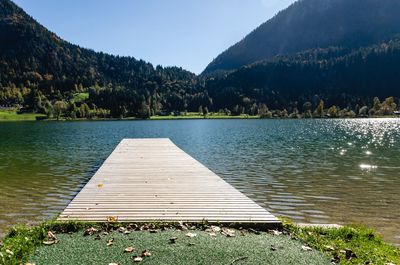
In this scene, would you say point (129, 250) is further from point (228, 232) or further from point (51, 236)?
point (228, 232)

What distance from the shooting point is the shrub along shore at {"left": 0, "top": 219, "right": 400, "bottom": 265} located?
8.34 metres

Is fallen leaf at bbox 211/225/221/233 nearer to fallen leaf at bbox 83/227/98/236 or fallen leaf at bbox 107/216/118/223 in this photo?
fallen leaf at bbox 107/216/118/223

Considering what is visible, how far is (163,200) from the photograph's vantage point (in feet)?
44.5

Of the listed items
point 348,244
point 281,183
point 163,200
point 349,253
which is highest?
point 163,200

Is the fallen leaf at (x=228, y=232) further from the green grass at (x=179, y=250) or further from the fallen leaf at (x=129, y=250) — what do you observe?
the fallen leaf at (x=129, y=250)

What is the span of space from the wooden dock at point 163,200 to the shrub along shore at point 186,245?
28.0 inches

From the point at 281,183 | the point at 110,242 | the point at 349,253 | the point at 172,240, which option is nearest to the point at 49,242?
the point at 110,242

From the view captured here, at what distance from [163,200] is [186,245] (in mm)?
4580

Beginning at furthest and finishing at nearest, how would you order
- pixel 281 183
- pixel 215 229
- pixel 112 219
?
1. pixel 281 183
2. pixel 112 219
3. pixel 215 229

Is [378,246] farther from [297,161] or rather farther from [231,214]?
[297,161]

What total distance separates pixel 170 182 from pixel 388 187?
1447 cm

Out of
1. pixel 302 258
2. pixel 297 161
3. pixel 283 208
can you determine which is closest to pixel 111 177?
pixel 283 208

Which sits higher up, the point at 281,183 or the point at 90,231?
the point at 90,231

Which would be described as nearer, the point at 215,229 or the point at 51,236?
the point at 51,236
